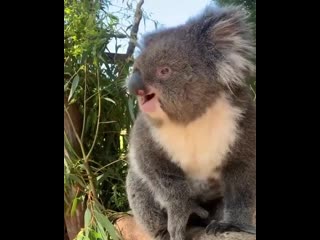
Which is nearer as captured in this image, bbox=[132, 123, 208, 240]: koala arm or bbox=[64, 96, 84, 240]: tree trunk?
bbox=[132, 123, 208, 240]: koala arm

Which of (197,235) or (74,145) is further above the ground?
(74,145)

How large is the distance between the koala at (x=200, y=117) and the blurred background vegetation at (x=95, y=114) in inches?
17.3

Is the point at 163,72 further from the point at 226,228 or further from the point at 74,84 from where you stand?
the point at 74,84

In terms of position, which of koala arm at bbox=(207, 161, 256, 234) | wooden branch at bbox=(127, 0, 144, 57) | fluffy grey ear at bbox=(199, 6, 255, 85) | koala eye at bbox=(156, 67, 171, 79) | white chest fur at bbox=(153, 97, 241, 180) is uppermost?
wooden branch at bbox=(127, 0, 144, 57)

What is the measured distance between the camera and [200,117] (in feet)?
3.64

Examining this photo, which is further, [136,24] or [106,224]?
[136,24]

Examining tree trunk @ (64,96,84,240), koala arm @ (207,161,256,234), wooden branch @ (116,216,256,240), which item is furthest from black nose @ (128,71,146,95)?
tree trunk @ (64,96,84,240)

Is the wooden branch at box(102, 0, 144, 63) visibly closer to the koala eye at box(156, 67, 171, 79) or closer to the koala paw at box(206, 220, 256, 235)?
the koala eye at box(156, 67, 171, 79)

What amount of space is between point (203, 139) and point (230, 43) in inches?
10.4

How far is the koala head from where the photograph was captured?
1064mm

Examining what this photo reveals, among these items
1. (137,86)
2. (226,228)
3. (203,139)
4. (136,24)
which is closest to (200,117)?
(203,139)
